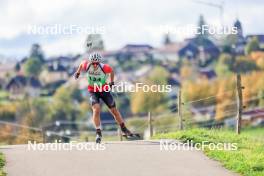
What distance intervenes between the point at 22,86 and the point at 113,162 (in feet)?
593

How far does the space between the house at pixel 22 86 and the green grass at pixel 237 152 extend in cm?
15092

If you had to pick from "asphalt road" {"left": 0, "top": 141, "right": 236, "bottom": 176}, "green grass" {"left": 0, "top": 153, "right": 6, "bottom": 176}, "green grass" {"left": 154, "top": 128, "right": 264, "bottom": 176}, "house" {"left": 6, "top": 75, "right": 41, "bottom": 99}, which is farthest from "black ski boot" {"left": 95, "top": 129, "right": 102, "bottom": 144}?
"house" {"left": 6, "top": 75, "right": 41, "bottom": 99}

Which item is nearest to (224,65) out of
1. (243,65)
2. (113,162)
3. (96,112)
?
(243,65)

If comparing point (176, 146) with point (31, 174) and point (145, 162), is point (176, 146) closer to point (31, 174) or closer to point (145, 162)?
point (145, 162)

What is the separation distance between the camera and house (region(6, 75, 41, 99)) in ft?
567

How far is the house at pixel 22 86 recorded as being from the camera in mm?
172675

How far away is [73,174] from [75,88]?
519 feet

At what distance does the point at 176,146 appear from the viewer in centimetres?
1475

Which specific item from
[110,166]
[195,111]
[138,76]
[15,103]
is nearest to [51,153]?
[110,166]

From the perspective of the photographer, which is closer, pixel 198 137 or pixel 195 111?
pixel 198 137

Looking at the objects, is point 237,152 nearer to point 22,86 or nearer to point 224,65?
point 224,65

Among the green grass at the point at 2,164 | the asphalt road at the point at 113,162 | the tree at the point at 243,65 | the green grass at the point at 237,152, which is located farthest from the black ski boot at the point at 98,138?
the tree at the point at 243,65

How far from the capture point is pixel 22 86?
191 meters

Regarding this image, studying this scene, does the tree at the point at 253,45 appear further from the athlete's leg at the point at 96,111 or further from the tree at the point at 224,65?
the athlete's leg at the point at 96,111
